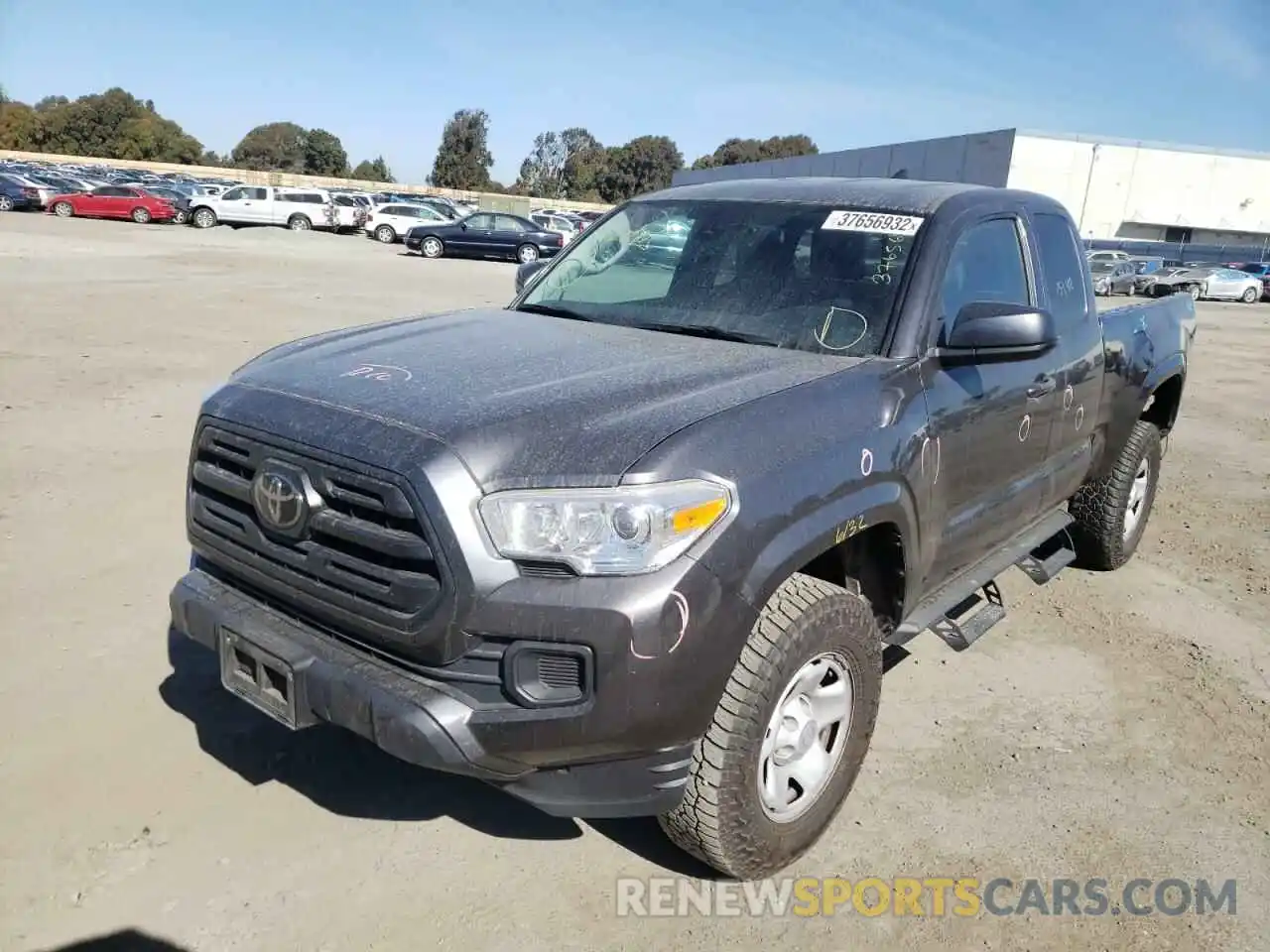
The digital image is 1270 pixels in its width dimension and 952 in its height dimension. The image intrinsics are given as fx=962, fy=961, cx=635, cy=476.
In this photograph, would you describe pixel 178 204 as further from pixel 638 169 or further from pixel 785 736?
pixel 638 169

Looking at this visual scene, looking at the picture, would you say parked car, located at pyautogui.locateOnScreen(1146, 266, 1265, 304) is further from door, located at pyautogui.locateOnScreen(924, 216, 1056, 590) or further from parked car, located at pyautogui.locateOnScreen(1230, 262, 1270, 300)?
door, located at pyautogui.locateOnScreen(924, 216, 1056, 590)

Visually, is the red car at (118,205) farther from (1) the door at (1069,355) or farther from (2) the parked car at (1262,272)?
(2) the parked car at (1262,272)

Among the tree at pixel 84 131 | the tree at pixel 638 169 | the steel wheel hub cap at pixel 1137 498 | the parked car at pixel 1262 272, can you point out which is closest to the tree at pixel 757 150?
the tree at pixel 638 169

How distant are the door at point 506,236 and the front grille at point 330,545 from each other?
92.9ft

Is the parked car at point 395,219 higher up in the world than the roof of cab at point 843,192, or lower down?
lower down

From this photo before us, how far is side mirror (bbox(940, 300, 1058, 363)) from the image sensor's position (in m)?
3.09

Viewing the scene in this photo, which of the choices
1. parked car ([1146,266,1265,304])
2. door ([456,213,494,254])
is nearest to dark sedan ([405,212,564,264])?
door ([456,213,494,254])

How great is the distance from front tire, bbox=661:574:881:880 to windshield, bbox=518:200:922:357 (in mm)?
908

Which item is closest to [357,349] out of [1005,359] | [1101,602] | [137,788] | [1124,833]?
[137,788]

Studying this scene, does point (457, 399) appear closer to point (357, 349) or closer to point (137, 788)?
point (357, 349)

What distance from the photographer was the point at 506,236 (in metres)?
30.0

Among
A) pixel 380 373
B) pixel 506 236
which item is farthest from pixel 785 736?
pixel 506 236

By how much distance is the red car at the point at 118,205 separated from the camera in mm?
35781

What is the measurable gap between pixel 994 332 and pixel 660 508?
1.48 meters
